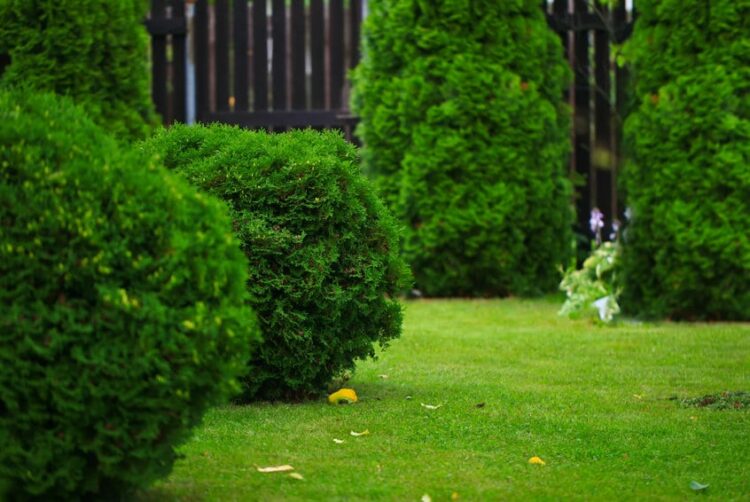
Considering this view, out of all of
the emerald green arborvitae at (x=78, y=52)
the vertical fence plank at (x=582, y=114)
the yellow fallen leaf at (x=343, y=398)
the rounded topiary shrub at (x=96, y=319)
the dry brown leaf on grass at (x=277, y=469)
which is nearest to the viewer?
the rounded topiary shrub at (x=96, y=319)

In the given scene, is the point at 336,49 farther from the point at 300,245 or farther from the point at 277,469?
the point at 277,469

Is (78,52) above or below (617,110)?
above

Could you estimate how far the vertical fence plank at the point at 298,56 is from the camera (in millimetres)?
12742

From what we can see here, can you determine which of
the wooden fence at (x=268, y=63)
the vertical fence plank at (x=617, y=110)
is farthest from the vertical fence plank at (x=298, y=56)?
the vertical fence plank at (x=617, y=110)

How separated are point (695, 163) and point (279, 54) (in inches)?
213

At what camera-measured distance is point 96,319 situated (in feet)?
11.2

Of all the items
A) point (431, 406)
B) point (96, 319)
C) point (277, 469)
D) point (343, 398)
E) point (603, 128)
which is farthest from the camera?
point (603, 128)

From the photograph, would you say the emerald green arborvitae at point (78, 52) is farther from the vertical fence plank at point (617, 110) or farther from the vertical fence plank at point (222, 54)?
the vertical fence plank at point (617, 110)

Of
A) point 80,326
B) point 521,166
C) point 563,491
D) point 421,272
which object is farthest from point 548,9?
point 80,326

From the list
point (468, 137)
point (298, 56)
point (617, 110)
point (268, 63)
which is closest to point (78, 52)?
point (268, 63)

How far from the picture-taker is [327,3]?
12867mm

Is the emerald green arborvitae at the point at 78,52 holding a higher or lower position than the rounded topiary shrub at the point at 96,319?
higher

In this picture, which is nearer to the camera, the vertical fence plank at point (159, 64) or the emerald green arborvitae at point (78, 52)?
the emerald green arborvitae at point (78, 52)

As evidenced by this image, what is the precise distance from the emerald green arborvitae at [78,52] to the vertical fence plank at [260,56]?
231 centimetres
